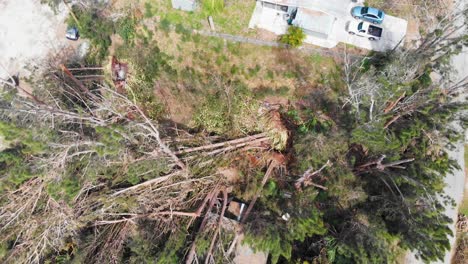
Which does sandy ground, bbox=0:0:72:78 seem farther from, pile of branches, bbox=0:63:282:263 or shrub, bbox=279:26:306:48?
shrub, bbox=279:26:306:48

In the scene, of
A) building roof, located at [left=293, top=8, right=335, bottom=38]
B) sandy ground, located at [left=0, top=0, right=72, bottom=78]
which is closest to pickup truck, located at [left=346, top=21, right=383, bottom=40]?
building roof, located at [left=293, top=8, right=335, bottom=38]

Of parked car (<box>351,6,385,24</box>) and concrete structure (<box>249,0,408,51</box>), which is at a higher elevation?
parked car (<box>351,6,385,24</box>)

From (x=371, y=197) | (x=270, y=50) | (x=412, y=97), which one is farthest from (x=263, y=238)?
(x=270, y=50)

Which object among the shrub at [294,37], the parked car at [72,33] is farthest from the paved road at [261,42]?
the parked car at [72,33]

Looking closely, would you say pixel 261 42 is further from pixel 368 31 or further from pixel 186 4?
pixel 368 31

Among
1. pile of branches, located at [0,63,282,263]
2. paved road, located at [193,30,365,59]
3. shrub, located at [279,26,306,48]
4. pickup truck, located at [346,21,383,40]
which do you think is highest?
pickup truck, located at [346,21,383,40]
